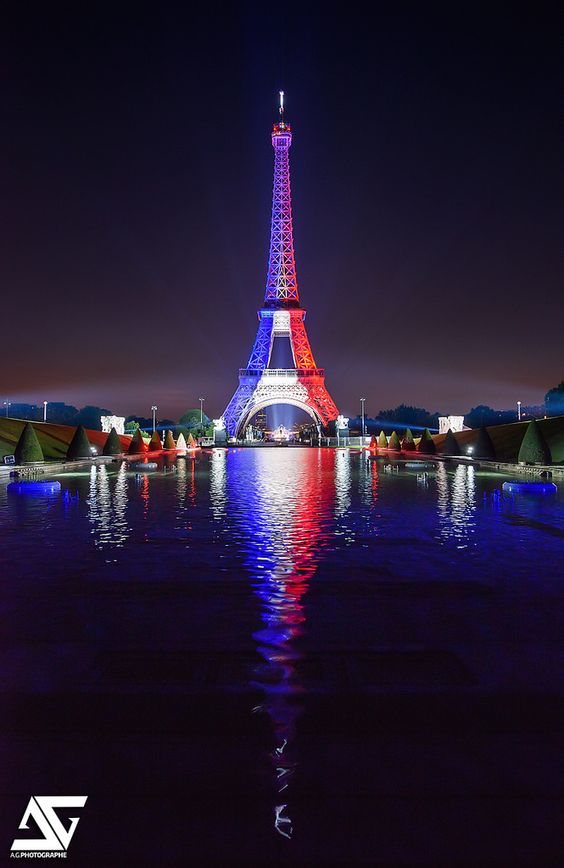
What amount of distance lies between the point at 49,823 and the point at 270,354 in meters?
69.7

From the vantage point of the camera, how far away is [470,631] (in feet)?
18.2

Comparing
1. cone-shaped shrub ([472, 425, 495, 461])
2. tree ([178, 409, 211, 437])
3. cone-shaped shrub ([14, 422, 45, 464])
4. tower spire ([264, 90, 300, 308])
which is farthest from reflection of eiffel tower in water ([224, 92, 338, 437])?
cone-shaped shrub ([14, 422, 45, 464])

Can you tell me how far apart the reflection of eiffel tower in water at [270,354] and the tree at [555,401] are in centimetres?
2215

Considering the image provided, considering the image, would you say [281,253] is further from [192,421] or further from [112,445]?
[112,445]

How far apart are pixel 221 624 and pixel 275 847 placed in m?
3.21

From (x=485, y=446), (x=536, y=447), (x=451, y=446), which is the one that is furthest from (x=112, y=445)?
(x=536, y=447)

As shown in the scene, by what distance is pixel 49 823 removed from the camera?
2.85m

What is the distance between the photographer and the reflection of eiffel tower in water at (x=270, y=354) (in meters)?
70.1

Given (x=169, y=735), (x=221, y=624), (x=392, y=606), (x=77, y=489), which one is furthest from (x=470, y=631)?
(x=77, y=489)

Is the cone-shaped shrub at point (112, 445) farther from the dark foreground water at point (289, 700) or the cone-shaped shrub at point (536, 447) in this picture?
the dark foreground water at point (289, 700)

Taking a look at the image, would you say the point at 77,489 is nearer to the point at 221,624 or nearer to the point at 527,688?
the point at 221,624

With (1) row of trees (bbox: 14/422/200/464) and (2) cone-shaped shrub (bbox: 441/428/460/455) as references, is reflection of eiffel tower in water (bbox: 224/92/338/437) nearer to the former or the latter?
(1) row of trees (bbox: 14/422/200/464)

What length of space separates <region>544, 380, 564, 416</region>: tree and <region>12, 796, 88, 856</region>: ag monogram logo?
67.7m

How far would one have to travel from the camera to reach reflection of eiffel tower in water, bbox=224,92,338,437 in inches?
2758
